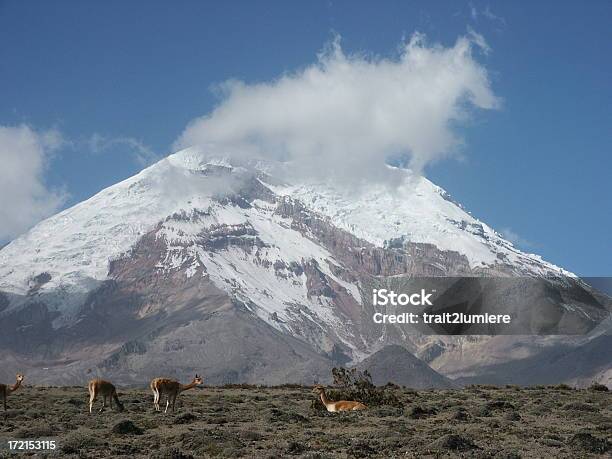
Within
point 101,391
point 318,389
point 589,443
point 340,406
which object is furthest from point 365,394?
point 589,443

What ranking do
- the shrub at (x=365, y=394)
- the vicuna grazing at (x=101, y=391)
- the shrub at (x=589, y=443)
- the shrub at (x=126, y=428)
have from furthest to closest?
the shrub at (x=365, y=394)
the vicuna grazing at (x=101, y=391)
the shrub at (x=126, y=428)
the shrub at (x=589, y=443)

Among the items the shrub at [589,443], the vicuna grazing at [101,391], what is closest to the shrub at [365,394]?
the vicuna grazing at [101,391]

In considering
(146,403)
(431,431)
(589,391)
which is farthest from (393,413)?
(589,391)

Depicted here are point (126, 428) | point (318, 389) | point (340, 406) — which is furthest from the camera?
point (318, 389)

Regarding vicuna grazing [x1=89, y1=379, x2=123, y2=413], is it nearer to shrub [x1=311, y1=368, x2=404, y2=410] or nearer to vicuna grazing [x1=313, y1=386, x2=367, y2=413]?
vicuna grazing [x1=313, y1=386, x2=367, y2=413]

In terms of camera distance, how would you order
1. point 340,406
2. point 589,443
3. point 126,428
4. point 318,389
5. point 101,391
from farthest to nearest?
point 318,389, point 340,406, point 101,391, point 126,428, point 589,443

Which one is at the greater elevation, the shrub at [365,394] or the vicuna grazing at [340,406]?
the shrub at [365,394]

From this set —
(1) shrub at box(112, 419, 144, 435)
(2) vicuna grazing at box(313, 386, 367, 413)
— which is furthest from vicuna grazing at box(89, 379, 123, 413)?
(2) vicuna grazing at box(313, 386, 367, 413)

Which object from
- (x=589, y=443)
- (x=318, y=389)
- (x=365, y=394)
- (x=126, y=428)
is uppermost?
(x=318, y=389)

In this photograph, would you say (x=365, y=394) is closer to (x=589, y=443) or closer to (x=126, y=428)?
(x=126, y=428)

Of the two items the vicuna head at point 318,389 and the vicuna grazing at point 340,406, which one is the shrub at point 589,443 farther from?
the vicuna head at point 318,389

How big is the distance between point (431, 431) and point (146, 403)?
22.2m

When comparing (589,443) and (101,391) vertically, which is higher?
(101,391)

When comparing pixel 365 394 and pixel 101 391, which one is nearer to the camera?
pixel 101 391
